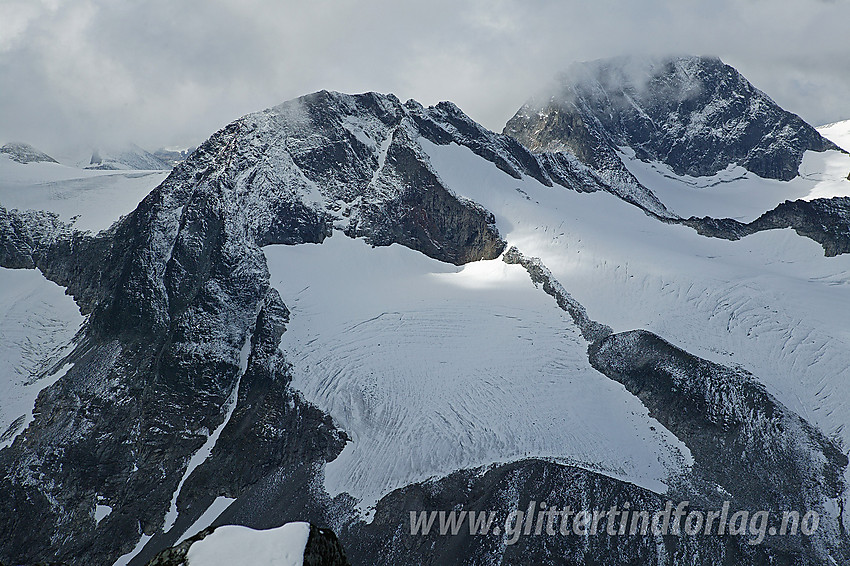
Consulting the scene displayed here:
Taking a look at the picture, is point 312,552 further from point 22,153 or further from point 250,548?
point 22,153

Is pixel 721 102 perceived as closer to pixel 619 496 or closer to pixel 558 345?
pixel 558 345

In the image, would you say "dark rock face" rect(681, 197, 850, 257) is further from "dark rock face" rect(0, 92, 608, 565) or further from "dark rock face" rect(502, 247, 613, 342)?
"dark rock face" rect(502, 247, 613, 342)

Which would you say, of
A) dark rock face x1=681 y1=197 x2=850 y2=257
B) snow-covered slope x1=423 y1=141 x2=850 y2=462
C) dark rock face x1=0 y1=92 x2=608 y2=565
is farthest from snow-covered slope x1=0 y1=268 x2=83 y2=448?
dark rock face x1=681 y1=197 x2=850 y2=257

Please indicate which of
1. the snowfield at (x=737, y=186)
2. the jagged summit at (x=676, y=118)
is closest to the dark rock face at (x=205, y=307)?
the snowfield at (x=737, y=186)

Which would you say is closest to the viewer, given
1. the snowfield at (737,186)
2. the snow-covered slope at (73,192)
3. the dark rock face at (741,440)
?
the dark rock face at (741,440)

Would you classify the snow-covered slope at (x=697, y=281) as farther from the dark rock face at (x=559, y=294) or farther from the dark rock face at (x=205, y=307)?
the dark rock face at (x=205, y=307)

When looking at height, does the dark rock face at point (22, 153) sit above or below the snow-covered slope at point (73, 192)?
above

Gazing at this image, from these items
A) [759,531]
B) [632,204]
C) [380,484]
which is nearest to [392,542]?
[380,484]
